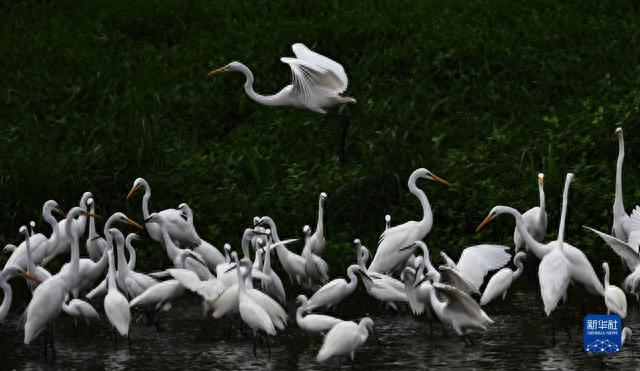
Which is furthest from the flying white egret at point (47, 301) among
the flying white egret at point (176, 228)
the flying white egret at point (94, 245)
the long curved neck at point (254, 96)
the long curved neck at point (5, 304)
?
the long curved neck at point (254, 96)

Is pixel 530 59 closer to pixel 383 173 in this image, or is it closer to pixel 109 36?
pixel 383 173

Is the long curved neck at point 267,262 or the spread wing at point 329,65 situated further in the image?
the spread wing at point 329,65

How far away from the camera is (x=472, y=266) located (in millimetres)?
11430

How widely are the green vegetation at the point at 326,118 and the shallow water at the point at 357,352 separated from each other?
83.0 inches

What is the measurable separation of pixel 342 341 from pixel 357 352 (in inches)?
37.7

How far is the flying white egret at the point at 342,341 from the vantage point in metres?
9.08

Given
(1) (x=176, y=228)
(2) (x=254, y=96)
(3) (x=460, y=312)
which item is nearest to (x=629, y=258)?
(3) (x=460, y=312)

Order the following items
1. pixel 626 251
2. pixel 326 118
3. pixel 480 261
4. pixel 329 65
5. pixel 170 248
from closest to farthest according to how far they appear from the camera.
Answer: pixel 626 251
pixel 480 261
pixel 170 248
pixel 329 65
pixel 326 118

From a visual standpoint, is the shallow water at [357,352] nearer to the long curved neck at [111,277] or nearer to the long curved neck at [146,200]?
the long curved neck at [111,277]

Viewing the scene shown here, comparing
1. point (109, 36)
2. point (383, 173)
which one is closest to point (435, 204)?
point (383, 173)

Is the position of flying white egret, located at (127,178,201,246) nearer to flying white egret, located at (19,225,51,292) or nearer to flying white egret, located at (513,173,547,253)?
flying white egret, located at (19,225,51,292)

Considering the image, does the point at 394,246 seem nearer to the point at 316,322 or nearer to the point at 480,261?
the point at 480,261

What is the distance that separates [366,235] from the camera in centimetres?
1393

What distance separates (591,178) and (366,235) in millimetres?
2418
